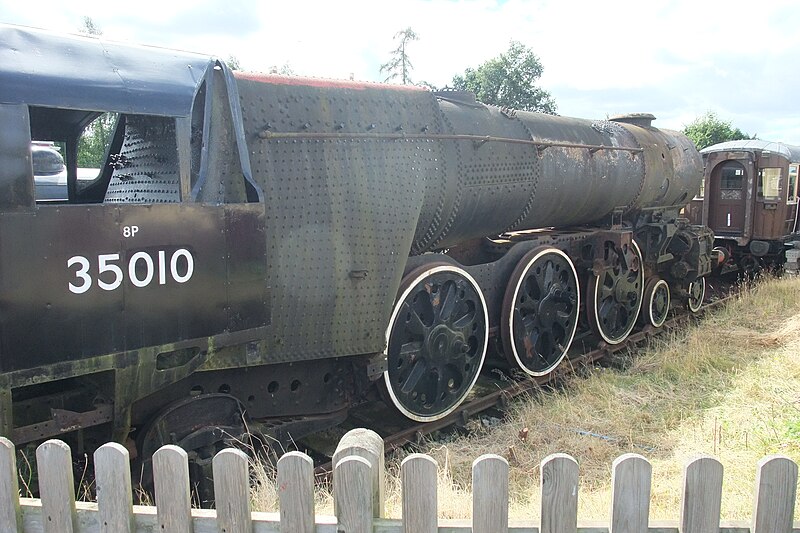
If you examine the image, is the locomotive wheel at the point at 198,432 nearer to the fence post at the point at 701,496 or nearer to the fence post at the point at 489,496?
the fence post at the point at 489,496

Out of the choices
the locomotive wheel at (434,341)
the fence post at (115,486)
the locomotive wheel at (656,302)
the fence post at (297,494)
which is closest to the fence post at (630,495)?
the fence post at (297,494)

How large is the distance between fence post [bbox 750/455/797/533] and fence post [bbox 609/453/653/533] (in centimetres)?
34

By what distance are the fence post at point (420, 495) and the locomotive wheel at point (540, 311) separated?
4.19 m

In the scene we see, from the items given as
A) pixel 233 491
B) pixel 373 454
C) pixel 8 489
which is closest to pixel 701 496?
pixel 373 454

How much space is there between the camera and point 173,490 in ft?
6.98

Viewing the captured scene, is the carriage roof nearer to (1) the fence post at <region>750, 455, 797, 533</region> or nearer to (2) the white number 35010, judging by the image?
(2) the white number 35010

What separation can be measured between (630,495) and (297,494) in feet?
3.41

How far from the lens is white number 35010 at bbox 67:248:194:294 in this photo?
2.96 m

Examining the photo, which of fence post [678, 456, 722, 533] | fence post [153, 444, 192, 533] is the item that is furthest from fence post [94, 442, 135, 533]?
fence post [678, 456, 722, 533]

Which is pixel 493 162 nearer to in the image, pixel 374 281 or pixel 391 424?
pixel 374 281

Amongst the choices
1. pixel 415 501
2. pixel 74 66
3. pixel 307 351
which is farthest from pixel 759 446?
pixel 74 66

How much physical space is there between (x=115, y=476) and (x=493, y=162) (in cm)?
437

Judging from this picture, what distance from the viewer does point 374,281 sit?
14.9ft

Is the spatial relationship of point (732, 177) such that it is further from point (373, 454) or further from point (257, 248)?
point (373, 454)
